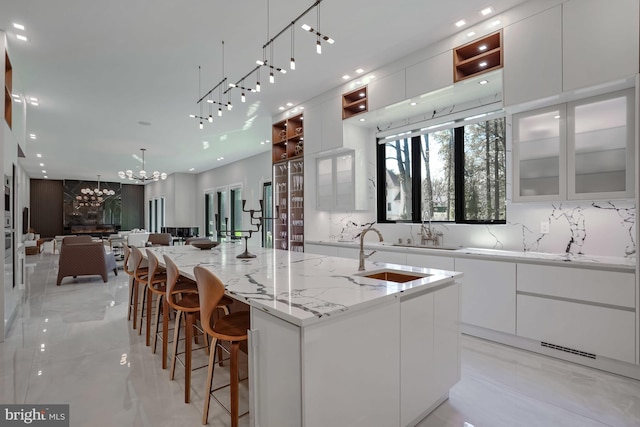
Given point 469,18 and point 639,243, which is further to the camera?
point 469,18

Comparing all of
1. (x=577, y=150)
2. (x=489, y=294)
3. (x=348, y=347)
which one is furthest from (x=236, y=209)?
(x=348, y=347)

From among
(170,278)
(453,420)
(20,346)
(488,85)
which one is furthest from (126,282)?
(488,85)

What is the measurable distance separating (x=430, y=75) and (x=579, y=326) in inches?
107

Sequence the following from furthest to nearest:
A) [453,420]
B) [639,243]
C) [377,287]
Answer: [639,243], [453,420], [377,287]

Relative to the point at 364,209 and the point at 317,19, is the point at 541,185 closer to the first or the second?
the point at 364,209

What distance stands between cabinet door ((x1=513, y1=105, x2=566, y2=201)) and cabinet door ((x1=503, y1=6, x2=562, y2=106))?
0.26 meters

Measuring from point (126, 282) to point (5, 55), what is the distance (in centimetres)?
432

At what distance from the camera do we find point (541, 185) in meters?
2.99

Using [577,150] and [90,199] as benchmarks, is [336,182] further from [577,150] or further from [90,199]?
[90,199]

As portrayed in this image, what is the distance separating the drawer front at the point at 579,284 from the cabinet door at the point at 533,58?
4.93 ft

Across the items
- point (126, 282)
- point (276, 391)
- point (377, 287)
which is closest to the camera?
point (276, 391)

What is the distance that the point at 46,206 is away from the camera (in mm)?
14641

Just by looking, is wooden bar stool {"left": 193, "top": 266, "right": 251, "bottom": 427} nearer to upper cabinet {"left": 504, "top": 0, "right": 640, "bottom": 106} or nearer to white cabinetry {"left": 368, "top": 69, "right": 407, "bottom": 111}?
upper cabinet {"left": 504, "top": 0, "right": 640, "bottom": 106}

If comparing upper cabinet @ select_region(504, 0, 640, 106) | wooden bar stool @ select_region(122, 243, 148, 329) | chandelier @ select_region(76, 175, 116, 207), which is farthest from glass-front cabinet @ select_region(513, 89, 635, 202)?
chandelier @ select_region(76, 175, 116, 207)
